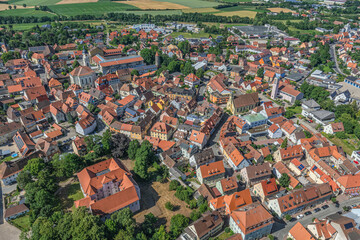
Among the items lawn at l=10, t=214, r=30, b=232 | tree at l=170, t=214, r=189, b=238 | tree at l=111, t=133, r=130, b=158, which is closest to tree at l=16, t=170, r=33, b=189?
lawn at l=10, t=214, r=30, b=232

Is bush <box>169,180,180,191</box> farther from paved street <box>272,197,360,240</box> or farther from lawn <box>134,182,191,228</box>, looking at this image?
paved street <box>272,197,360,240</box>

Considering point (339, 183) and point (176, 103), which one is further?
point (176, 103)

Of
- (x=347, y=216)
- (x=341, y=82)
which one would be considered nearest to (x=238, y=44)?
(x=341, y=82)

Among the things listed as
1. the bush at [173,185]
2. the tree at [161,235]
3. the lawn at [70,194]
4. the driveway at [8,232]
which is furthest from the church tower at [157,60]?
the tree at [161,235]

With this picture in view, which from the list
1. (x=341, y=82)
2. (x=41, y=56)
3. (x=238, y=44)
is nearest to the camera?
(x=341, y=82)

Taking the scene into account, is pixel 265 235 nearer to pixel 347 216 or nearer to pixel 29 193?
pixel 347 216

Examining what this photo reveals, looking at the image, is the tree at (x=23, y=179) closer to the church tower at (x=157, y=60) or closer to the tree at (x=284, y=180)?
the tree at (x=284, y=180)

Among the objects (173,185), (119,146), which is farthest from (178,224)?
(119,146)
